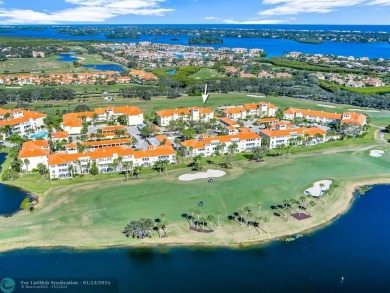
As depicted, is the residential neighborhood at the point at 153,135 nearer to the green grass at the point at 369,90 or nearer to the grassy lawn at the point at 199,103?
the grassy lawn at the point at 199,103

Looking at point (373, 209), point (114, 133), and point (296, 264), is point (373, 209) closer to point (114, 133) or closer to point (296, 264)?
Result: point (296, 264)

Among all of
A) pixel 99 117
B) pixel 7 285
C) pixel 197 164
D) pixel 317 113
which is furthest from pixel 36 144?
pixel 317 113

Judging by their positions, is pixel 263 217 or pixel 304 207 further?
pixel 304 207

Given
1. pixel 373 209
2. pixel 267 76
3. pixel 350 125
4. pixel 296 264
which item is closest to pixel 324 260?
pixel 296 264

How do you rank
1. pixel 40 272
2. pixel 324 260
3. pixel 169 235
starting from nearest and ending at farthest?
1. pixel 40 272
2. pixel 324 260
3. pixel 169 235

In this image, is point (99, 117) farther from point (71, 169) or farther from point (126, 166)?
point (126, 166)

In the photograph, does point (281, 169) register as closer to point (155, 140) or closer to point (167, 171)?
point (167, 171)

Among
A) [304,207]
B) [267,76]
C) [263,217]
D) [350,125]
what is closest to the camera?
[263,217]

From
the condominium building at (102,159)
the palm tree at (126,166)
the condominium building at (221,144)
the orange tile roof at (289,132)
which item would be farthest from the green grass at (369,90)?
the palm tree at (126,166)
